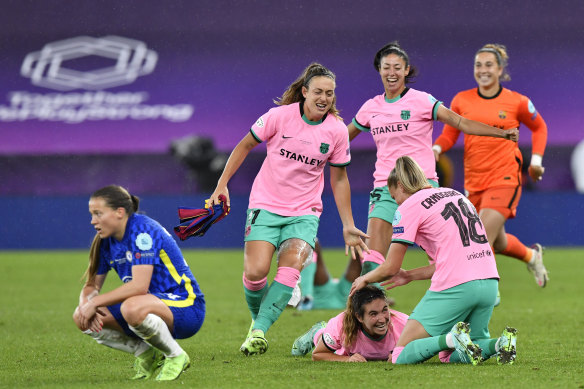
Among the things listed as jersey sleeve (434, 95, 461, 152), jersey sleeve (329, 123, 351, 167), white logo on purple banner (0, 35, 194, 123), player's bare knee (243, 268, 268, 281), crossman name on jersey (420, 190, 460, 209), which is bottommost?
player's bare knee (243, 268, 268, 281)

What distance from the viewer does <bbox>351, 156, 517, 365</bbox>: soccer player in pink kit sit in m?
5.37

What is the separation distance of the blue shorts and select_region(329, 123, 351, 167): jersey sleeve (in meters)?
1.88

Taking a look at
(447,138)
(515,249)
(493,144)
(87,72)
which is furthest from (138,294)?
(87,72)

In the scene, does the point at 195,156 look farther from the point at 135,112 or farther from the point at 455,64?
the point at 455,64

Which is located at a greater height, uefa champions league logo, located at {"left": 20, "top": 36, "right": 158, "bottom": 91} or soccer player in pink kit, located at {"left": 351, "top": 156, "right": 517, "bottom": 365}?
uefa champions league logo, located at {"left": 20, "top": 36, "right": 158, "bottom": 91}

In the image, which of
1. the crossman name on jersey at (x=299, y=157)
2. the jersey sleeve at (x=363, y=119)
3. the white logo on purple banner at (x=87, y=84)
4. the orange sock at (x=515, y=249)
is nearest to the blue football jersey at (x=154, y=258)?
the crossman name on jersey at (x=299, y=157)

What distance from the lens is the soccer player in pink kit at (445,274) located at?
17.6ft

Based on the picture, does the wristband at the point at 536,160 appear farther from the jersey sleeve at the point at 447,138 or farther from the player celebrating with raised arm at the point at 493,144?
the jersey sleeve at the point at 447,138

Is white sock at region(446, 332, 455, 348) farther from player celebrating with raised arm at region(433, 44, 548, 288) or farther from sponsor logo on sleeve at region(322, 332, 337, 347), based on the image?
player celebrating with raised arm at region(433, 44, 548, 288)

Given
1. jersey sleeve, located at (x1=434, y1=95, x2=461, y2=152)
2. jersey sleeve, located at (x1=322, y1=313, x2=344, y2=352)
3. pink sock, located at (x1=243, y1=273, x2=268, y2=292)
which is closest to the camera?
jersey sleeve, located at (x1=322, y1=313, x2=344, y2=352)

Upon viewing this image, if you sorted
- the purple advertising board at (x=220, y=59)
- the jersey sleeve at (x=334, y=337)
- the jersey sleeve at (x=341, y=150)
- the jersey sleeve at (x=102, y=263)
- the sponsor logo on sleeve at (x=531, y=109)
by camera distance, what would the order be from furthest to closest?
the purple advertising board at (x=220, y=59)
the sponsor logo on sleeve at (x=531, y=109)
the jersey sleeve at (x=341, y=150)
the jersey sleeve at (x=334, y=337)
the jersey sleeve at (x=102, y=263)

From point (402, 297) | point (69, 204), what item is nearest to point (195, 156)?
point (69, 204)

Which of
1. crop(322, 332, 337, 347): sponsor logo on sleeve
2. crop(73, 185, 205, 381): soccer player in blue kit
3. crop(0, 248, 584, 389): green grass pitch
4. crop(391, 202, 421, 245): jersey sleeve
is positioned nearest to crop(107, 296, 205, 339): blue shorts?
crop(73, 185, 205, 381): soccer player in blue kit

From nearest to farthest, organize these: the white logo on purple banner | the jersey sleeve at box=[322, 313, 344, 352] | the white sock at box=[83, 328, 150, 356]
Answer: the white sock at box=[83, 328, 150, 356]
the jersey sleeve at box=[322, 313, 344, 352]
the white logo on purple banner
